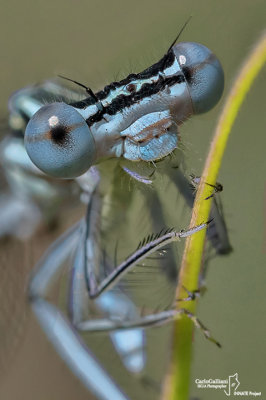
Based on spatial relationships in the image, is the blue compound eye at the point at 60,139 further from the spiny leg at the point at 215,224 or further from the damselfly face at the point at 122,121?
the spiny leg at the point at 215,224

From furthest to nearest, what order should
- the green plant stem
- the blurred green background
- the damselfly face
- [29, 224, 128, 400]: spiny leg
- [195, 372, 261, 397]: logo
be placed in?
[29, 224, 128, 400]: spiny leg → the damselfly face → [195, 372, 261, 397]: logo → the blurred green background → the green plant stem

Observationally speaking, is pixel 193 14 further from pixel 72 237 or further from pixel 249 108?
pixel 72 237

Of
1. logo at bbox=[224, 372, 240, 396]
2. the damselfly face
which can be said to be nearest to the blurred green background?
logo at bbox=[224, 372, 240, 396]

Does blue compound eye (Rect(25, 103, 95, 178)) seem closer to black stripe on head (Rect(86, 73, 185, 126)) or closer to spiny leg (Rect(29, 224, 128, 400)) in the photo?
black stripe on head (Rect(86, 73, 185, 126))

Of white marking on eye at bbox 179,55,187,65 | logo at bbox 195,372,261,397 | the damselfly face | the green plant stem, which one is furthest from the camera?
white marking on eye at bbox 179,55,187,65

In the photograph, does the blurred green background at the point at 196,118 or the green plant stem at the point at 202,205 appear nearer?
the green plant stem at the point at 202,205

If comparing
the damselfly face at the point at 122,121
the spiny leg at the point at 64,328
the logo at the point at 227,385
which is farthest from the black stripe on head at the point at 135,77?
the spiny leg at the point at 64,328

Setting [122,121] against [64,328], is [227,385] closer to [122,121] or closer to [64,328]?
[122,121]

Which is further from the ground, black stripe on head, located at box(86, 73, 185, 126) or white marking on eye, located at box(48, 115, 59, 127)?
black stripe on head, located at box(86, 73, 185, 126)
